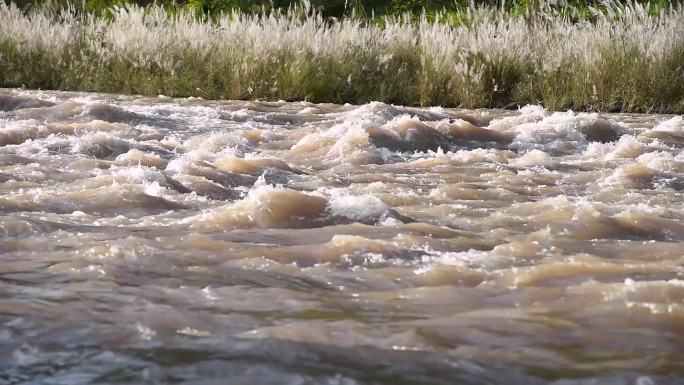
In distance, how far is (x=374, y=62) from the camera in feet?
36.1

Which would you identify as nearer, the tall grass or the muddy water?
the muddy water

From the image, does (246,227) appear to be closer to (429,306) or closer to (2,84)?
(429,306)

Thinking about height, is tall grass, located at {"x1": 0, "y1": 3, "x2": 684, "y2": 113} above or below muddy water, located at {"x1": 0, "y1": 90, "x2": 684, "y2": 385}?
below

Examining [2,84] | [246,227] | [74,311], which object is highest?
[74,311]

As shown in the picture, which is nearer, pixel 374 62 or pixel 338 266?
pixel 338 266

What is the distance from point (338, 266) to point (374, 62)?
7.87 metres

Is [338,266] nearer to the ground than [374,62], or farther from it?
farther from it

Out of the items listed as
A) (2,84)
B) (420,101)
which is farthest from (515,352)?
(2,84)

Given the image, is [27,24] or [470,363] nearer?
[470,363]

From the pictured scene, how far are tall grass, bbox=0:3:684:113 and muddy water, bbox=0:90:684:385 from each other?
349 cm

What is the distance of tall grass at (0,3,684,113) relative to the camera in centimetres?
989

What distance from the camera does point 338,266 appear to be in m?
3.33

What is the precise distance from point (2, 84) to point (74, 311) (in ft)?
31.4

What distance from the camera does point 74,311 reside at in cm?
265
